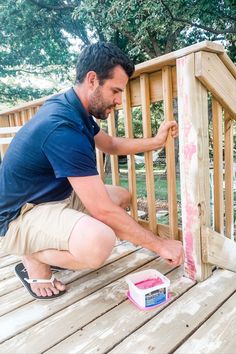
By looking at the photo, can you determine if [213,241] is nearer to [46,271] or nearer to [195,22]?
[46,271]

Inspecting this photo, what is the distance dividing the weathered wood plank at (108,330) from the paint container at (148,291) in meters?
0.03

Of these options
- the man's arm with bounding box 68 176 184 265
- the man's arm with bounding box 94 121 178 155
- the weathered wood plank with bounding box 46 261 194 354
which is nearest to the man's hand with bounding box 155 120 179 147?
the man's arm with bounding box 94 121 178 155

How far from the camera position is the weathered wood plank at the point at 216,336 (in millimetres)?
1174

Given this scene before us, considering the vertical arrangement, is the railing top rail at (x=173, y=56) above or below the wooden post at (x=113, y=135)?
above

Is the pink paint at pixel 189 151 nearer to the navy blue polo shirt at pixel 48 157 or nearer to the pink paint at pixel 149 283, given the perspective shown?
the navy blue polo shirt at pixel 48 157

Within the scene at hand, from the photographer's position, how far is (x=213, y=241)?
168cm

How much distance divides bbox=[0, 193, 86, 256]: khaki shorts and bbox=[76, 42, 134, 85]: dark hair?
73cm

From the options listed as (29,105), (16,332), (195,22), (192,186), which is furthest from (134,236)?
(195,22)

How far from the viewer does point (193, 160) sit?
5.21 ft

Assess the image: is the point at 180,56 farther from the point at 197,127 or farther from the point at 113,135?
the point at 113,135

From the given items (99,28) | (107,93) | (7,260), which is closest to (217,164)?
(107,93)

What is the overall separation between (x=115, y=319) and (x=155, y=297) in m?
0.22

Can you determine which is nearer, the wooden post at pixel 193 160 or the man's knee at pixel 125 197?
the wooden post at pixel 193 160

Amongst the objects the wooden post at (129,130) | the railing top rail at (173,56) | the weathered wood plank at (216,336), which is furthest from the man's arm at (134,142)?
the weathered wood plank at (216,336)
